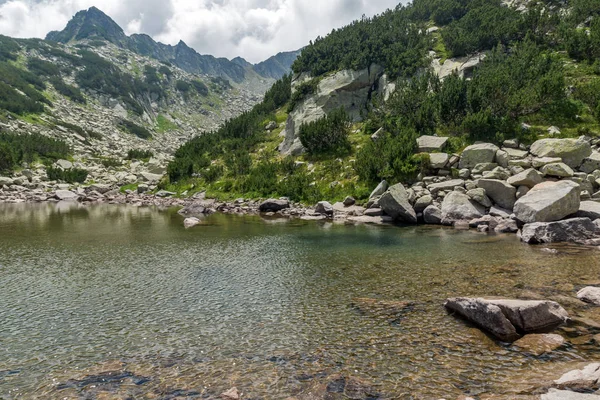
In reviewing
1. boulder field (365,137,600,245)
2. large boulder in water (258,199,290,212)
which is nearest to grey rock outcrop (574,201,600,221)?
boulder field (365,137,600,245)

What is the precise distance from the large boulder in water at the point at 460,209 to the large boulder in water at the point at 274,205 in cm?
1915

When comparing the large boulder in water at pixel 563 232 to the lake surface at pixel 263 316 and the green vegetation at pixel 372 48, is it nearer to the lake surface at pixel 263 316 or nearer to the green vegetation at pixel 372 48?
the lake surface at pixel 263 316

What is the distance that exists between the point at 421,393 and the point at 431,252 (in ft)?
46.8

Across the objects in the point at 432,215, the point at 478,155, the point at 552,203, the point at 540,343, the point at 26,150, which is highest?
the point at 26,150

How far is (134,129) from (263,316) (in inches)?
5829

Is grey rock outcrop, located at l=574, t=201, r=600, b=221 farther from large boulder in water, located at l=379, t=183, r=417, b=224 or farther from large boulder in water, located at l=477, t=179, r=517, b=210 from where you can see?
large boulder in water, located at l=379, t=183, r=417, b=224

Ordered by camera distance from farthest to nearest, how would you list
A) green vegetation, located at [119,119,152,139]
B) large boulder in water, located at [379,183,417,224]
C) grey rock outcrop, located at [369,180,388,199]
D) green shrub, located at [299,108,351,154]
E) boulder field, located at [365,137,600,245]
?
green vegetation, located at [119,119,152,139], green shrub, located at [299,108,351,154], grey rock outcrop, located at [369,180,388,199], large boulder in water, located at [379,183,417,224], boulder field, located at [365,137,600,245]

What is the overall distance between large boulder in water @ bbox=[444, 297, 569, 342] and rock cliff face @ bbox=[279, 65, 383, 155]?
59843mm

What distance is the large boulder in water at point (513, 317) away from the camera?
33.8 feet

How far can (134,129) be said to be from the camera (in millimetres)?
140625

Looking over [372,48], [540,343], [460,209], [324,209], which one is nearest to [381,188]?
[324,209]

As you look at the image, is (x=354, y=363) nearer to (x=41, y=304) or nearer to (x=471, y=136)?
(x=41, y=304)

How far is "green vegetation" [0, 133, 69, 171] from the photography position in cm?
6794

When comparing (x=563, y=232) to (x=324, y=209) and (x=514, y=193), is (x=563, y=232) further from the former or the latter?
(x=324, y=209)
